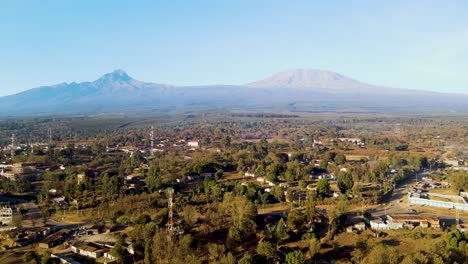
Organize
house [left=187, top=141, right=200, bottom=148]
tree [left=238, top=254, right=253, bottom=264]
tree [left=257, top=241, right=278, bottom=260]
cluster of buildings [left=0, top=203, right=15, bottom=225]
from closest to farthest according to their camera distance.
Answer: tree [left=238, top=254, right=253, bottom=264] → tree [left=257, top=241, right=278, bottom=260] → cluster of buildings [left=0, top=203, right=15, bottom=225] → house [left=187, top=141, right=200, bottom=148]

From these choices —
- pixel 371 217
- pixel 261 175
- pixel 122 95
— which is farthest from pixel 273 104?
pixel 371 217

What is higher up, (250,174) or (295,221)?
(295,221)

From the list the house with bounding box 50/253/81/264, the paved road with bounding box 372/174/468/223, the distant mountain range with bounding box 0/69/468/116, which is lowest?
the paved road with bounding box 372/174/468/223

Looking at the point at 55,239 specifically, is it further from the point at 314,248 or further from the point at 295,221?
the point at 314,248

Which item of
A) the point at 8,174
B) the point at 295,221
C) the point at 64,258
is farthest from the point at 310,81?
the point at 64,258

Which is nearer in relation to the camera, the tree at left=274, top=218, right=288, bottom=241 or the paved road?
the tree at left=274, top=218, right=288, bottom=241

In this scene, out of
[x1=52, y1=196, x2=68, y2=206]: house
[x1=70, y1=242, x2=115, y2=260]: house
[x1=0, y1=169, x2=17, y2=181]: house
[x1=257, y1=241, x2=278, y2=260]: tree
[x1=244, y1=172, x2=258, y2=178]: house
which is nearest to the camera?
[x1=257, y1=241, x2=278, y2=260]: tree

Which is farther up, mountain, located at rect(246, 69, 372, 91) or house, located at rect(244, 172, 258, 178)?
mountain, located at rect(246, 69, 372, 91)

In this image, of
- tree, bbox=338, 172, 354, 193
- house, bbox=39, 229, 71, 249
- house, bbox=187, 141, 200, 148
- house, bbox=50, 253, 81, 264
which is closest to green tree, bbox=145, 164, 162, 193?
house, bbox=39, 229, 71, 249

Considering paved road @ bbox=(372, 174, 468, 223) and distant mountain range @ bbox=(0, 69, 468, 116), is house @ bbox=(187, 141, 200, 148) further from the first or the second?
distant mountain range @ bbox=(0, 69, 468, 116)

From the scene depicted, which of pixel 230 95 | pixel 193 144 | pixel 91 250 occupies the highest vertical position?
pixel 230 95
